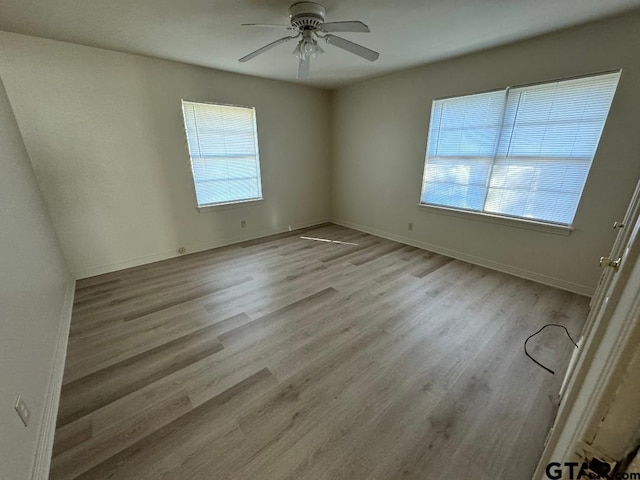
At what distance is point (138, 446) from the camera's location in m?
1.33

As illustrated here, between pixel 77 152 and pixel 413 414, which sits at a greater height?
pixel 77 152

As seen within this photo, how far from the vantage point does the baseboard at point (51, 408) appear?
3.95 feet

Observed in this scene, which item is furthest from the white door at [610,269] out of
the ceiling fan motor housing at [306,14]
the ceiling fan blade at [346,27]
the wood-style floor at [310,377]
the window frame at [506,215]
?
the ceiling fan motor housing at [306,14]

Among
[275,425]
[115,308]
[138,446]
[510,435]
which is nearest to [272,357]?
[275,425]

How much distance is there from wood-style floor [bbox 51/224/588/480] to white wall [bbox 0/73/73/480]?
0.50ft

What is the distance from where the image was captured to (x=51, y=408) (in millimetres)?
1477

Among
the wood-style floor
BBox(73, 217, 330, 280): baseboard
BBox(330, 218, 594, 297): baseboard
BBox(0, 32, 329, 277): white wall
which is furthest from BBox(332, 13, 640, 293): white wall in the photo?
BBox(73, 217, 330, 280): baseboard

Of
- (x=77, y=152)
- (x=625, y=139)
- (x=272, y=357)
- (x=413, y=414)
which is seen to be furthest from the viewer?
(x=77, y=152)

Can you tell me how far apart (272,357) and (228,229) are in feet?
9.03

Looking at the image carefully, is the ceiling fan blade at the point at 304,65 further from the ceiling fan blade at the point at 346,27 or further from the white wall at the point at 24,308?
the white wall at the point at 24,308

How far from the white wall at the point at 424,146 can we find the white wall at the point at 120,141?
1.38 meters

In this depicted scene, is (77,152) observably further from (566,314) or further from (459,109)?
(566,314)

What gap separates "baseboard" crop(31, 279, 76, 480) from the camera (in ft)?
3.95

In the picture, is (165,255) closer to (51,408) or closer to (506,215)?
(51,408)
